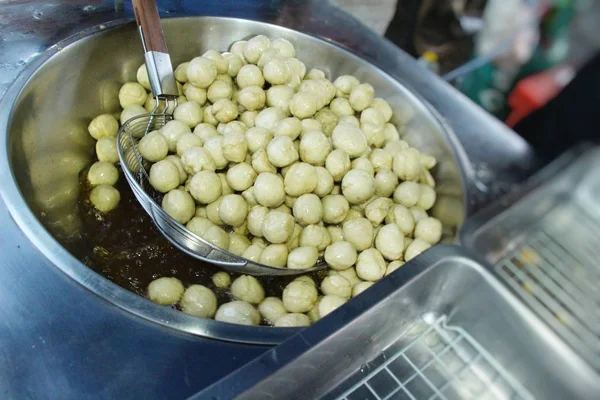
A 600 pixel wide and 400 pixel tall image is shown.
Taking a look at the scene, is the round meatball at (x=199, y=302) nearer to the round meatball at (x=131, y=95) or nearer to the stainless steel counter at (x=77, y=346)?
the stainless steel counter at (x=77, y=346)

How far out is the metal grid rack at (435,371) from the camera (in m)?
0.84

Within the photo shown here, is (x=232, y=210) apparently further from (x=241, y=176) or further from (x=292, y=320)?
(x=292, y=320)

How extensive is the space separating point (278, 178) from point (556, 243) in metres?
0.77

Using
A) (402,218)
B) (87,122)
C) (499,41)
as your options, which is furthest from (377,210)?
(499,41)

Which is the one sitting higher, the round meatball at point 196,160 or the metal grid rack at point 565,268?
the metal grid rack at point 565,268

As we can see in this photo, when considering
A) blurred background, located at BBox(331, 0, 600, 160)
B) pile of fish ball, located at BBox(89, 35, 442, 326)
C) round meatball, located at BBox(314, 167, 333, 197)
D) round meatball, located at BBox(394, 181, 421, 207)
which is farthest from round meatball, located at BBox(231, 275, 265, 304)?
blurred background, located at BBox(331, 0, 600, 160)

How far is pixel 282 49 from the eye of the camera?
163 cm

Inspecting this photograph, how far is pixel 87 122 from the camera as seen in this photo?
1463 millimetres

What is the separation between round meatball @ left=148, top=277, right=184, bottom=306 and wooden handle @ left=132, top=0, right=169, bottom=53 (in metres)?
0.70

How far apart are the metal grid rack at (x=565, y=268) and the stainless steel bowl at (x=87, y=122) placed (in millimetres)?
262

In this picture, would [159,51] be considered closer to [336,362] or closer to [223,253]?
[223,253]

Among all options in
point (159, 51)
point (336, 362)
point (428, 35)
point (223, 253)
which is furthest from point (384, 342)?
point (428, 35)

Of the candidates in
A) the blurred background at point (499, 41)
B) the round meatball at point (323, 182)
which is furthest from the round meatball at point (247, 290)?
the blurred background at point (499, 41)

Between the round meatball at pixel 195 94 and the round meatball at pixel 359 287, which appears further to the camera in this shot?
the round meatball at pixel 195 94
